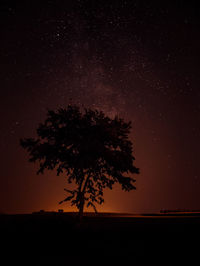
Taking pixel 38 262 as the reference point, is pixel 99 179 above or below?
above

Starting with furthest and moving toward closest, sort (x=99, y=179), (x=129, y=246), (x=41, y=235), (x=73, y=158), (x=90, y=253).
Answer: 1. (x=99, y=179)
2. (x=73, y=158)
3. (x=41, y=235)
4. (x=129, y=246)
5. (x=90, y=253)

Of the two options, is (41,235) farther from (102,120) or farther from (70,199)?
(102,120)

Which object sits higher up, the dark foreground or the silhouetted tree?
the silhouetted tree

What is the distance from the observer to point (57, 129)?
19922mm

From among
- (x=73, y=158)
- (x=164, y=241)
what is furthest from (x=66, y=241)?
(x=73, y=158)

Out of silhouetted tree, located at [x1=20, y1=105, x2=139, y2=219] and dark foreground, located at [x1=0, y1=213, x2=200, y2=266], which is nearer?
dark foreground, located at [x1=0, y1=213, x2=200, y2=266]

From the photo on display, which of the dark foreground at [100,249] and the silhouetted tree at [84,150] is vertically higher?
the silhouetted tree at [84,150]

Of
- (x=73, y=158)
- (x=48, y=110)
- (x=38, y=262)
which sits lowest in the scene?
(x=38, y=262)

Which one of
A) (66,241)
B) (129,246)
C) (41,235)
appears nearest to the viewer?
(129,246)

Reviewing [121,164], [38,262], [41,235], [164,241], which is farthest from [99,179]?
[38,262]

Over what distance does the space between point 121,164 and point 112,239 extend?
33.5 ft

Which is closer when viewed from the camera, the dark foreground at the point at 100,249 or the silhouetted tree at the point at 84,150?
the dark foreground at the point at 100,249

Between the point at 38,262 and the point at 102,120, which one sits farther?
the point at 102,120

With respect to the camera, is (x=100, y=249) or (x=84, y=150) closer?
(x=100, y=249)
